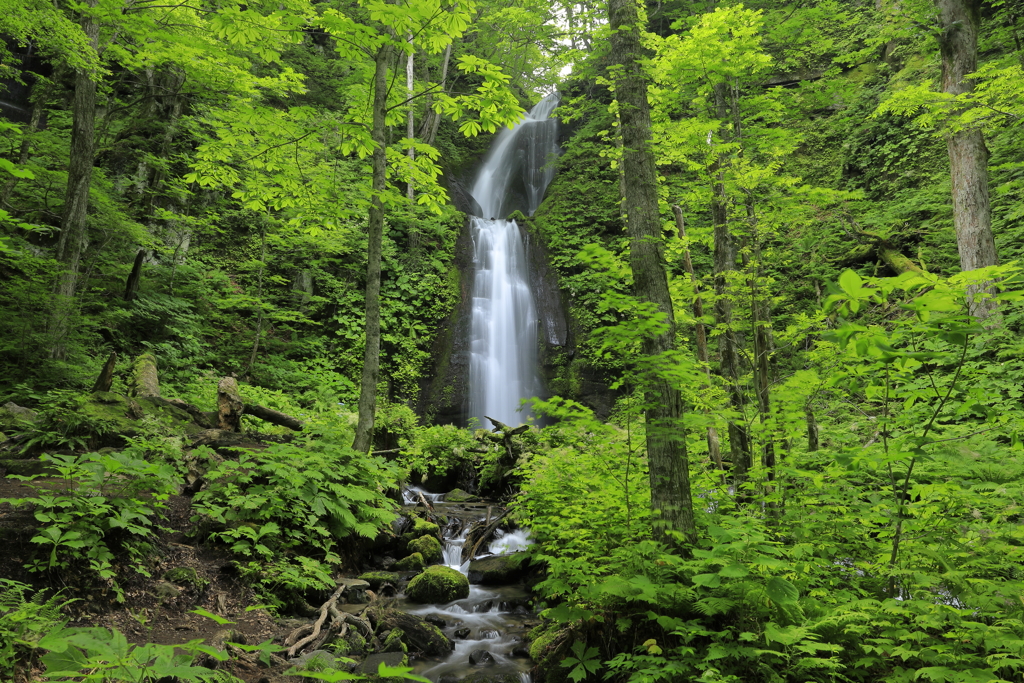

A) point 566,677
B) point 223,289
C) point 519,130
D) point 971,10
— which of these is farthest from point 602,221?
point 566,677

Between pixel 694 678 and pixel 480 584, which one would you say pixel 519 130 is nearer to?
pixel 480 584

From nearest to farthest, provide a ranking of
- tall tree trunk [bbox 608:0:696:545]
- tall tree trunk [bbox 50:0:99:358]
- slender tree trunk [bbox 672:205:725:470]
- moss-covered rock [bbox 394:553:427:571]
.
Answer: tall tree trunk [bbox 608:0:696:545], slender tree trunk [bbox 672:205:725:470], moss-covered rock [bbox 394:553:427:571], tall tree trunk [bbox 50:0:99:358]

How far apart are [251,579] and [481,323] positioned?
1178cm

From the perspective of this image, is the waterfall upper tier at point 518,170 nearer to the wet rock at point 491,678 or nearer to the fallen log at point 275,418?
the fallen log at point 275,418

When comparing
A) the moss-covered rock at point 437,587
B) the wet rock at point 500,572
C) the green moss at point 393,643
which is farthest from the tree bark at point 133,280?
the green moss at point 393,643

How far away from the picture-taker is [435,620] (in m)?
5.34

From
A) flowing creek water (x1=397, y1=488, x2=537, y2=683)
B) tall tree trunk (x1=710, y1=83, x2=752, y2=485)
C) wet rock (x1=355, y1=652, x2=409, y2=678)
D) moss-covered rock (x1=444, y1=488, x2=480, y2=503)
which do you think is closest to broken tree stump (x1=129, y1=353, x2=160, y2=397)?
flowing creek water (x1=397, y1=488, x2=537, y2=683)

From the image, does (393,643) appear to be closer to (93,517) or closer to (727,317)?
(93,517)

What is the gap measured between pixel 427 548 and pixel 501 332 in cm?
938

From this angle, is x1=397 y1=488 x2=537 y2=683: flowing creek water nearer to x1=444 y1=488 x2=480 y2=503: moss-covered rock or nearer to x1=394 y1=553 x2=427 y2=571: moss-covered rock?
x1=394 y1=553 x2=427 y2=571: moss-covered rock

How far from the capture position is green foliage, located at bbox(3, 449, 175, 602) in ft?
10.5

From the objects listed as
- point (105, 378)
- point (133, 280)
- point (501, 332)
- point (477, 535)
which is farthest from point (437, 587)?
point (501, 332)

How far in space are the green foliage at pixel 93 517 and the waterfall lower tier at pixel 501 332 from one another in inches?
429

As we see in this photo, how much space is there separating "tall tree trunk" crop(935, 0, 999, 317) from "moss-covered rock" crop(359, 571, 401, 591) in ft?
29.4
